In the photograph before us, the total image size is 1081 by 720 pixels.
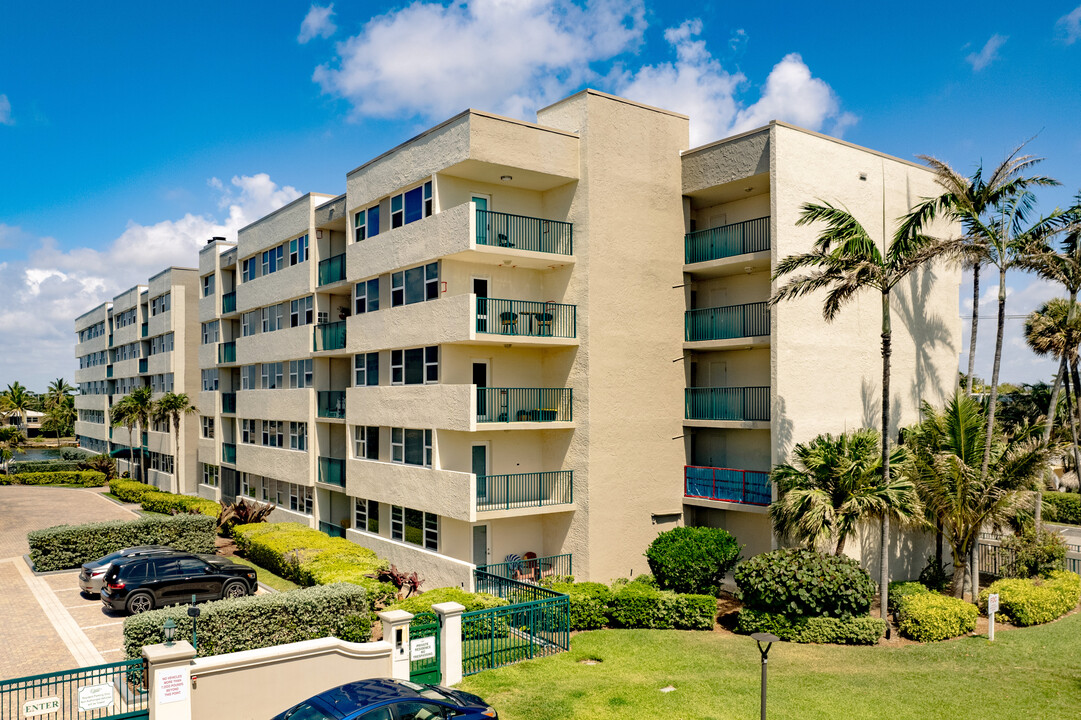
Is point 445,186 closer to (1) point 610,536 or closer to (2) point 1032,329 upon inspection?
(1) point 610,536

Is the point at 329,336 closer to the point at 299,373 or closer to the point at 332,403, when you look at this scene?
the point at 332,403

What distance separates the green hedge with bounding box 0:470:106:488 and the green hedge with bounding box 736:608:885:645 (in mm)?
55129

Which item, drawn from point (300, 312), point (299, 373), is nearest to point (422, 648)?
point (299, 373)

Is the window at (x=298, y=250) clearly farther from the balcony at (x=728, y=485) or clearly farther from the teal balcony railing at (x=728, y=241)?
the balcony at (x=728, y=485)

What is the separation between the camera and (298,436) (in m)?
34.2

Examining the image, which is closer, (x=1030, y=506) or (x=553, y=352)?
(x=1030, y=506)

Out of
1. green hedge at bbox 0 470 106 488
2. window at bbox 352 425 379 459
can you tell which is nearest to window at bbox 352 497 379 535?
window at bbox 352 425 379 459

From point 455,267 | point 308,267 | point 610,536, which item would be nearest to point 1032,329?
point 610,536

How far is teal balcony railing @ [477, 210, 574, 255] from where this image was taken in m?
24.5

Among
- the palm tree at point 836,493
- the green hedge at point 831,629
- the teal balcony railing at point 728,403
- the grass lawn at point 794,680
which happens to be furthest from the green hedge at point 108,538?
the green hedge at point 831,629

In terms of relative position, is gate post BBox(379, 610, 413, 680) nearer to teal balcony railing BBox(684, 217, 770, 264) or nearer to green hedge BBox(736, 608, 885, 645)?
green hedge BBox(736, 608, 885, 645)

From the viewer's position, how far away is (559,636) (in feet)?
62.0

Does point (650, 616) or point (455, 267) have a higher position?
point (455, 267)

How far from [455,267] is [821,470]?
40.3 ft
